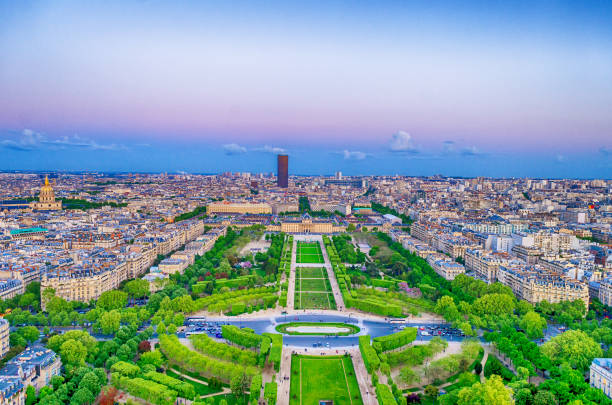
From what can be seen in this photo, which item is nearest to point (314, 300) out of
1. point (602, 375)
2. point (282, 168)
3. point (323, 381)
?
point (323, 381)

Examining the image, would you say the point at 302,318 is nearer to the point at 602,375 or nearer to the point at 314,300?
the point at 314,300

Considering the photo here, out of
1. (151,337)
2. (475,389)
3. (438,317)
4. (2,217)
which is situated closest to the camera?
(475,389)

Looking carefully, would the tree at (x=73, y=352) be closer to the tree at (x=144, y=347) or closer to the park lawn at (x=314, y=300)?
the tree at (x=144, y=347)

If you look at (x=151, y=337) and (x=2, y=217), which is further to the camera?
(x=2, y=217)

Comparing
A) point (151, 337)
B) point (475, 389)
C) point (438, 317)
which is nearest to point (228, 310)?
point (151, 337)

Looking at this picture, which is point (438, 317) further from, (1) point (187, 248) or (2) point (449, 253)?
(1) point (187, 248)

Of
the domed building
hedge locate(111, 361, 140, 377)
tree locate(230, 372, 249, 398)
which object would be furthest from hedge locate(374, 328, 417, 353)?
the domed building

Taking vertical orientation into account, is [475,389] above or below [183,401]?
above
